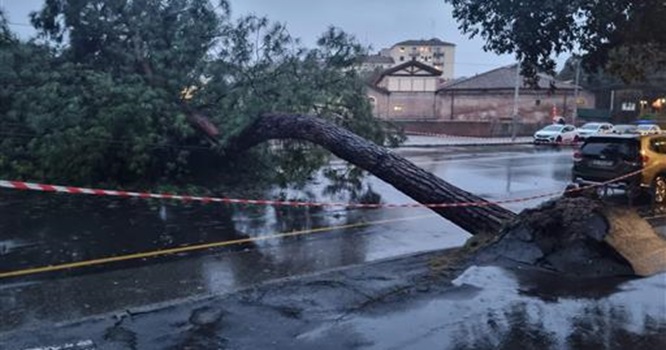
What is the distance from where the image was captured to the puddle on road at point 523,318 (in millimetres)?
4859

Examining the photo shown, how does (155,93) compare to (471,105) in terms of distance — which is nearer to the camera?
(155,93)

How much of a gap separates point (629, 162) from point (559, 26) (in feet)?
22.4

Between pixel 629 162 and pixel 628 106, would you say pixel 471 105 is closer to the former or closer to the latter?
pixel 628 106

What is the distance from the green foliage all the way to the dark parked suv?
5508 mm

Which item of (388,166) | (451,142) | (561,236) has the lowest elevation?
(451,142)

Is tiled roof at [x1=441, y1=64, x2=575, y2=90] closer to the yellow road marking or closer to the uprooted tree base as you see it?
the yellow road marking

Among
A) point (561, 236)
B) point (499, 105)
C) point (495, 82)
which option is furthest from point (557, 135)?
point (561, 236)

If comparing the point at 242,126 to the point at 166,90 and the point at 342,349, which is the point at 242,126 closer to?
the point at 166,90

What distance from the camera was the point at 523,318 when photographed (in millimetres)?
5410

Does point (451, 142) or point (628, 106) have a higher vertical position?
point (628, 106)

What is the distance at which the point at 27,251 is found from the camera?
332 inches

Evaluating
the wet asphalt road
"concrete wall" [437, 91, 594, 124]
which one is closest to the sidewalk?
"concrete wall" [437, 91, 594, 124]

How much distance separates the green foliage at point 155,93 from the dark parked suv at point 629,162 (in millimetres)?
5508

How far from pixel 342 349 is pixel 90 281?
371 cm
